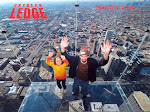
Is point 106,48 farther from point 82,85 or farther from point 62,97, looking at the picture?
point 62,97

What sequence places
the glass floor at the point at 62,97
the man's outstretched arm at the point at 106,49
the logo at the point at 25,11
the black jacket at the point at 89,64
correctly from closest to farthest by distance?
the man's outstretched arm at the point at 106,49, the black jacket at the point at 89,64, the glass floor at the point at 62,97, the logo at the point at 25,11

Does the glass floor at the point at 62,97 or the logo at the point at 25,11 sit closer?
the glass floor at the point at 62,97

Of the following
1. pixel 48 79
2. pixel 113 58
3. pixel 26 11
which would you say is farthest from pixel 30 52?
pixel 26 11

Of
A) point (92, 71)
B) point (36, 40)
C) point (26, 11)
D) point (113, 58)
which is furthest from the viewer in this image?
point (36, 40)

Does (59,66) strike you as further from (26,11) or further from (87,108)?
(26,11)

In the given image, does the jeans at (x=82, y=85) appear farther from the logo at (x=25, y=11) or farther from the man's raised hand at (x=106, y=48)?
the logo at (x=25, y=11)

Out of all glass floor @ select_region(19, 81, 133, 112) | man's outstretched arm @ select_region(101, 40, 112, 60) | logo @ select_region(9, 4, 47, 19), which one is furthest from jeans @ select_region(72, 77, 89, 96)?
logo @ select_region(9, 4, 47, 19)

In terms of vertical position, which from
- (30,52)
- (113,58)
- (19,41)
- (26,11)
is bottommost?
(30,52)

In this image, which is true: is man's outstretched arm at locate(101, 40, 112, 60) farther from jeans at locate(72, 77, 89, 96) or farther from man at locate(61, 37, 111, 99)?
jeans at locate(72, 77, 89, 96)

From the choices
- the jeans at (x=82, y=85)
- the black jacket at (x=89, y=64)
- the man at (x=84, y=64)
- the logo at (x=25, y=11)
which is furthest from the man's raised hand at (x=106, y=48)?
the logo at (x=25, y=11)
